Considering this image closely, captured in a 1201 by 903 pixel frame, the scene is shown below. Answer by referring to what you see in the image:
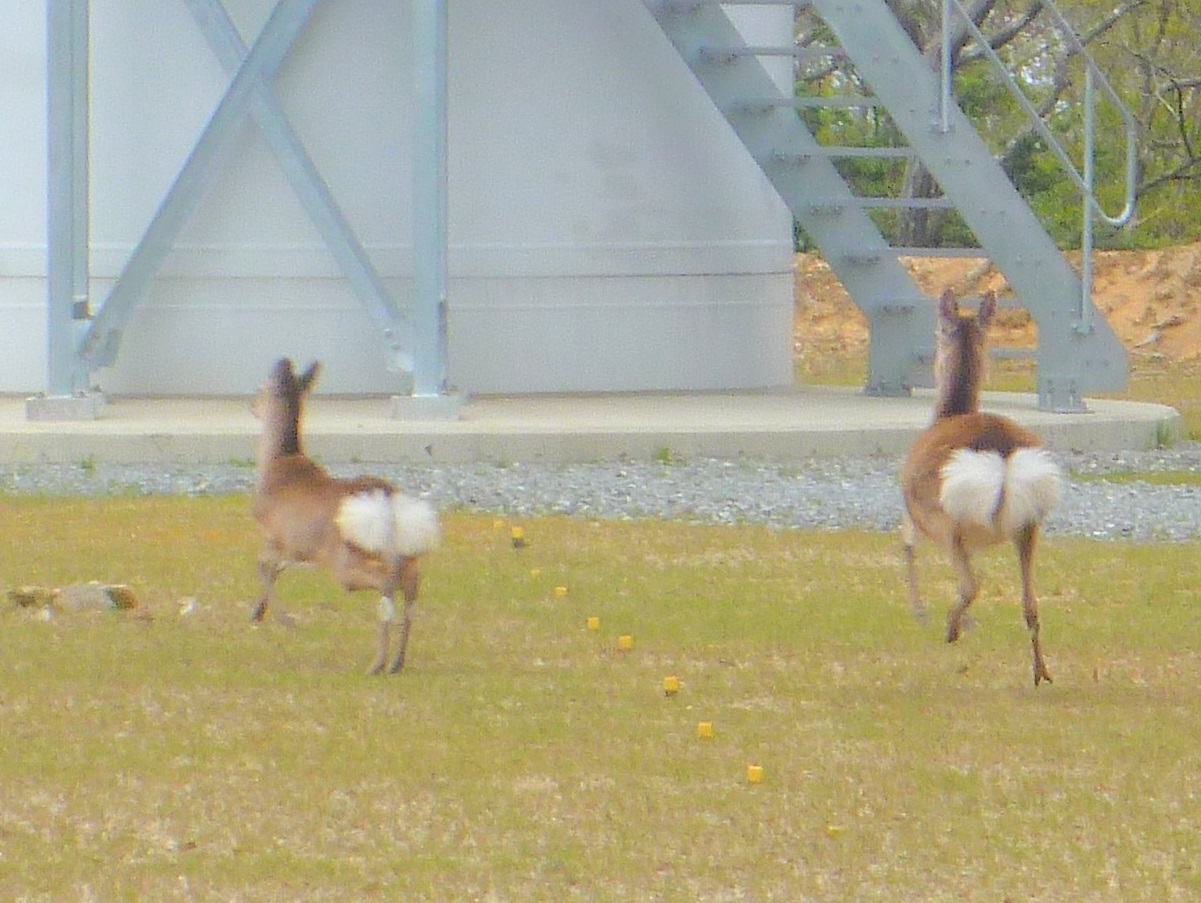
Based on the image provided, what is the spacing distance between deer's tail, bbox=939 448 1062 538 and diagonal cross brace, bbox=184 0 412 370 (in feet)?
26.4

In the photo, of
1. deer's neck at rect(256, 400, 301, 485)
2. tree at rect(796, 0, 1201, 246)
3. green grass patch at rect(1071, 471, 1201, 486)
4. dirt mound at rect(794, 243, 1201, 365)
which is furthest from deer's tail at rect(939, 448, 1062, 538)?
tree at rect(796, 0, 1201, 246)

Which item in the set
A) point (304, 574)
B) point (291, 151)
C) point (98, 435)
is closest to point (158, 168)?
point (291, 151)

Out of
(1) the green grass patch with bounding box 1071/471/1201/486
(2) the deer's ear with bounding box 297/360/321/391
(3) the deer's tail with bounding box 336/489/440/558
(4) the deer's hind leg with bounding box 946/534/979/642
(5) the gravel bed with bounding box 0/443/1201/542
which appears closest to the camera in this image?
(3) the deer's tail with bounding box 336/489/440/558

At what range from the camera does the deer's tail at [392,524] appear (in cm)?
825

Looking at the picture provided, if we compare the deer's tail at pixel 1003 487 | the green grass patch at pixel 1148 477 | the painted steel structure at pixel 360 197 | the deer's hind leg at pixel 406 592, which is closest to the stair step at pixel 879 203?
the painted steel structure at pixel 360 197

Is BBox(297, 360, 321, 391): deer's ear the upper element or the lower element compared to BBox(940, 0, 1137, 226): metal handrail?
lower

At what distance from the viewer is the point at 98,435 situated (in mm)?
15031

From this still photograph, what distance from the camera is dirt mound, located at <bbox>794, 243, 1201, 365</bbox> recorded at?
3075 centimetres

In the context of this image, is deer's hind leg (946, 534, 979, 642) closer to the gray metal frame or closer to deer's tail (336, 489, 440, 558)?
deer's tail (336, 489, 440, 558)

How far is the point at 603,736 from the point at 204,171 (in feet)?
30.6

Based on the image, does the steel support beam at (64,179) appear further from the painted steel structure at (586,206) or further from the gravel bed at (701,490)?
the gravel bed at (701,490)

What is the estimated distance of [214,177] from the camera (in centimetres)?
1659

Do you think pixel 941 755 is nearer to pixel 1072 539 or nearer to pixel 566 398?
pixel 1072 539

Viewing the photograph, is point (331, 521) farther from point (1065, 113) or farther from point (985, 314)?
point (1065, 113)
